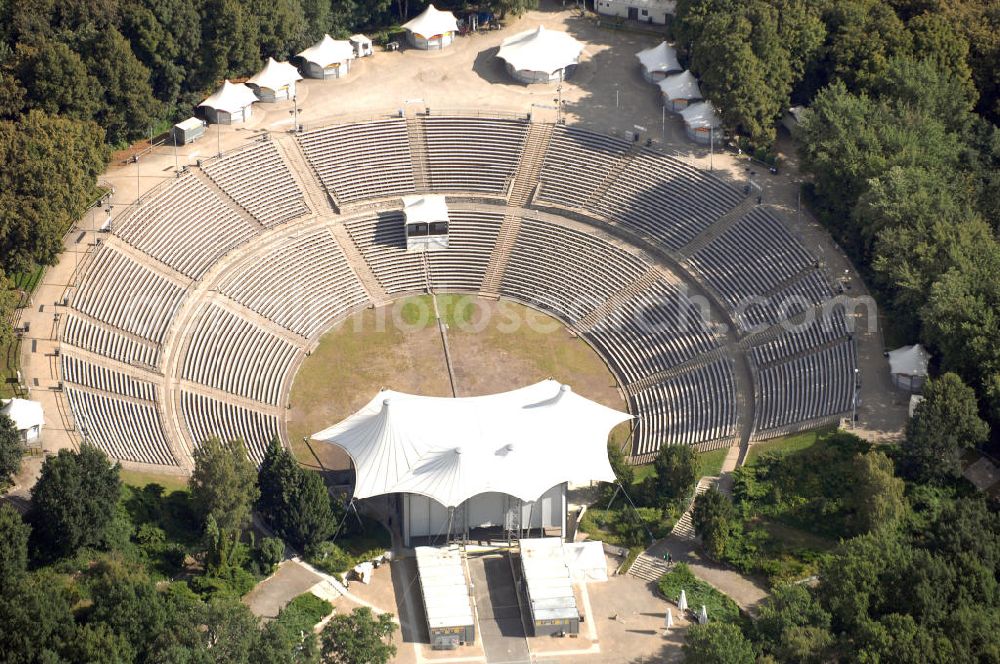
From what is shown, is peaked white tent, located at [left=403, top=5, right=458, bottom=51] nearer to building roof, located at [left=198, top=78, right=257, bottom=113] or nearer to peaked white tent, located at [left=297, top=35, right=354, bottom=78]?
peaked white tent, located at [left=297, top=35, right=354, bottom=78]

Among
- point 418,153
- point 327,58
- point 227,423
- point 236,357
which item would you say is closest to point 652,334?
point 418,153

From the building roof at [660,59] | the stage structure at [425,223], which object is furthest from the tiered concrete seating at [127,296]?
the building roof at [660,59]

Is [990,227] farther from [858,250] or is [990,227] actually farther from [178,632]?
[178,632]

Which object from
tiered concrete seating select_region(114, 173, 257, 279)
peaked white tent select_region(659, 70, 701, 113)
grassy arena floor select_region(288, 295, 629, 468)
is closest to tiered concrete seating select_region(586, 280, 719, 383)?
grassy arena floor select_region(288, 295, 629, 468)

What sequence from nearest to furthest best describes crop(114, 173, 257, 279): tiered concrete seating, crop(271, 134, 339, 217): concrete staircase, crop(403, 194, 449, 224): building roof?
crop(114, 173, 257, 279): tiered concrete seating < crop(403, 194, 449, 224): building roof < crop(271, 134, 339, 217): concrete staircase

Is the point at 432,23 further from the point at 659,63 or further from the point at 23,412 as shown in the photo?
the point at 23,412
